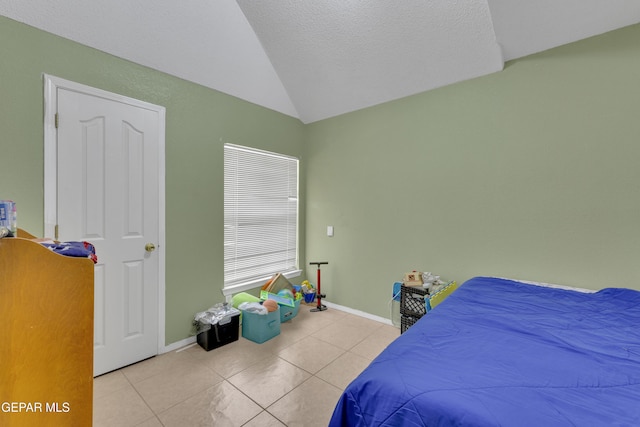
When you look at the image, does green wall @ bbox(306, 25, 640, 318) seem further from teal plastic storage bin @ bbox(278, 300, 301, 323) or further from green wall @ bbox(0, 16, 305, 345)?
green wall @ bbox(0, 16, 305, 345)

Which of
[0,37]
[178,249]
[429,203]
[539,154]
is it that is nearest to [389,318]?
[429,203]

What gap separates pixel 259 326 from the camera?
104 inches

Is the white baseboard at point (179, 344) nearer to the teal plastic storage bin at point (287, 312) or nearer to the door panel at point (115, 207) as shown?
the door panel at point (115, 207)

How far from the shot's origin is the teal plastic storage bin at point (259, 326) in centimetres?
264

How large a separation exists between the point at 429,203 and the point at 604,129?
1.37 metres

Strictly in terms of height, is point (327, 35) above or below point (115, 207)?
above

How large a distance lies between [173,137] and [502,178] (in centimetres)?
304

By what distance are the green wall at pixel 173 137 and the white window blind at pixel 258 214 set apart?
0.14 metres

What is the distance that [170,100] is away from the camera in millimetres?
2508

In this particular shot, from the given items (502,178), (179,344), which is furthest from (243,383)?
(502,178)

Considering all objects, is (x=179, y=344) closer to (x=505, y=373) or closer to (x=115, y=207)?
(x=115, y=207)

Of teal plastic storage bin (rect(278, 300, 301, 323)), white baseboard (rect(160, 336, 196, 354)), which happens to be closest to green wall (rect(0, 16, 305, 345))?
white baseboard (rect(160, 336, 196, 354))

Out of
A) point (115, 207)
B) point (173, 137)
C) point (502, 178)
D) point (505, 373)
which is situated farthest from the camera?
point (173, 137)

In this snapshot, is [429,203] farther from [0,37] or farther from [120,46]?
[0,37]
